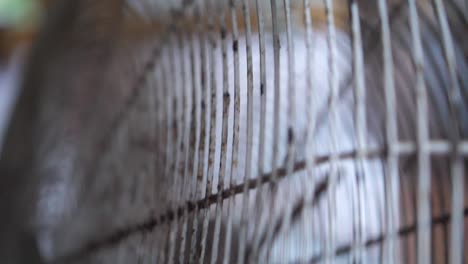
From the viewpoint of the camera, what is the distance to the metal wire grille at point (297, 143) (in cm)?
19

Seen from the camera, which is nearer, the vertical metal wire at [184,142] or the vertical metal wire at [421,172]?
the vertical metal wire at [421,172]

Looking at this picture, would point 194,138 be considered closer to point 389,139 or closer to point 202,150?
point 202,150

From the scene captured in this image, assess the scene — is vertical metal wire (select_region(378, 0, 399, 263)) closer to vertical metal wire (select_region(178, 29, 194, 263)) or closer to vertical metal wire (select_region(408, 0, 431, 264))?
vertical metal wire (select_region(408, 0, 431, 264))

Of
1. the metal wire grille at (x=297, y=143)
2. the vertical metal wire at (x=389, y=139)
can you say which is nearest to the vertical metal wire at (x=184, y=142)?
the metal wire grille at (x=297, y=143)

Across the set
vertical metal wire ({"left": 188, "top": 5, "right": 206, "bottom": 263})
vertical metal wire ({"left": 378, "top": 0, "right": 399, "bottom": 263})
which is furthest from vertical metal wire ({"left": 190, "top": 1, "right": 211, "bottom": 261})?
vertical metal wire ({"left": 378, "top": 0, "right": 399, "bottom": 263})

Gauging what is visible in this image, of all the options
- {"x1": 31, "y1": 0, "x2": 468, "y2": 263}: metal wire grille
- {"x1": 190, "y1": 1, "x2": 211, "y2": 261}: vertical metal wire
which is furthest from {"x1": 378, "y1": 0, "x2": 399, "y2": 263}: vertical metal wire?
{"x1": 190, "y1": 1, "x2": 211, "y2": 261}: vertical metal wire

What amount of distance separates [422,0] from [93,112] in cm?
39

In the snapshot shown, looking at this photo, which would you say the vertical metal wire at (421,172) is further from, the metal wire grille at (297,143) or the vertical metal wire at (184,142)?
the vertical metal wire at (184,142)

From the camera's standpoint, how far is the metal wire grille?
19 centimetres

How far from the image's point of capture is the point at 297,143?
27 centimetres

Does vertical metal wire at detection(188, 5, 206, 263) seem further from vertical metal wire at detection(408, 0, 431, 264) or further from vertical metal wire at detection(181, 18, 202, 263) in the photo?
vertical metal wire at detection(408, 0, 431, 264)

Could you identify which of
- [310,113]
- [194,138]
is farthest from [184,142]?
[310,113]

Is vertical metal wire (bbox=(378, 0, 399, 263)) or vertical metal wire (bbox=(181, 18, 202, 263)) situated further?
vertical metal wire (bbox=(181, 18, 202, 263))

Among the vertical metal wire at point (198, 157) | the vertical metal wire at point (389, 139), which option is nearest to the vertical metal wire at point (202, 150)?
the vertical metal wire at point (198, 157)
